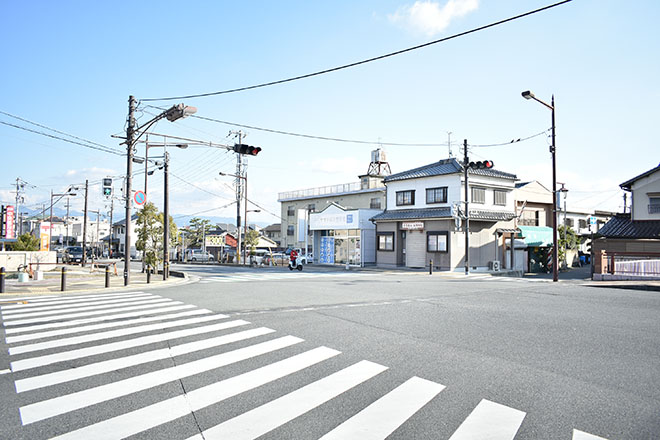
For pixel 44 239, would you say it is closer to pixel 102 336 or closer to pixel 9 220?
pixel 9 220

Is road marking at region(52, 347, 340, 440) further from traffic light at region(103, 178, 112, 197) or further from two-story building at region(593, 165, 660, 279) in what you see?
two-story building at region(593, 165, 660, 279)

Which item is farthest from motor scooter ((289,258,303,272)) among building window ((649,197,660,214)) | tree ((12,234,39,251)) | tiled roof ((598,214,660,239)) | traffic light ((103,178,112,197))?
building window ((649,197,660,214))

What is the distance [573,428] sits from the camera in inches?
157

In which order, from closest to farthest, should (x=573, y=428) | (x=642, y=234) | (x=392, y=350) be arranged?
(x=573, y=428), (x=392, y=350), (x=642, y=234)

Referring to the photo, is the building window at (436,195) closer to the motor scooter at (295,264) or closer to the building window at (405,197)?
the building window at (405,197)

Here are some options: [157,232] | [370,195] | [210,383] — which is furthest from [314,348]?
[370,195]

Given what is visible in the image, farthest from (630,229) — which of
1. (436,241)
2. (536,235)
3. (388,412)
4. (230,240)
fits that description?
(230,240)

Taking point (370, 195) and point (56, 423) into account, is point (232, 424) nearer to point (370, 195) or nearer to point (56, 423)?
point (56, 423)

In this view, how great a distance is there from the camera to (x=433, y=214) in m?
29.3

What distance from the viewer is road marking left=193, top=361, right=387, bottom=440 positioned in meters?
3.95

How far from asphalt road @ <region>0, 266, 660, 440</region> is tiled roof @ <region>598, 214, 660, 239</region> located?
19193mm

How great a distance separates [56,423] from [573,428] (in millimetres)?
5062

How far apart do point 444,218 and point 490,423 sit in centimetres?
2543

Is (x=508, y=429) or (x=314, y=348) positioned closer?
(x=508, y=429)
